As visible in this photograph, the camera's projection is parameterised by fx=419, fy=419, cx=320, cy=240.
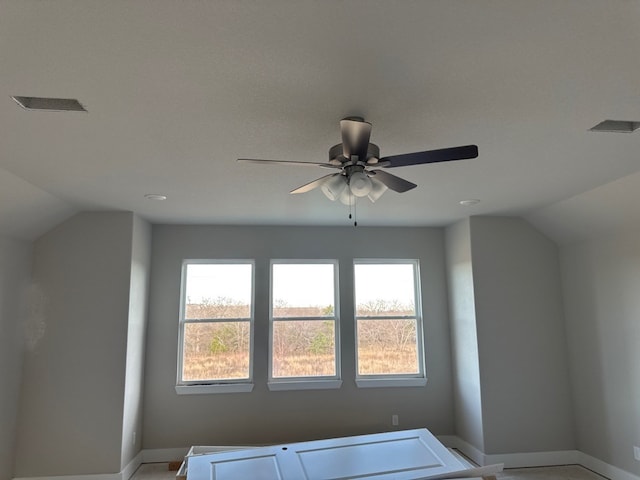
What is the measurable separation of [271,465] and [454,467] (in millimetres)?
1069

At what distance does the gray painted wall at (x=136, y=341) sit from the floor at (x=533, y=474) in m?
0.23

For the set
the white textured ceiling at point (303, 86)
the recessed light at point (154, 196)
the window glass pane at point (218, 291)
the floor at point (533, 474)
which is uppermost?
the recessed light at point (154, 196)

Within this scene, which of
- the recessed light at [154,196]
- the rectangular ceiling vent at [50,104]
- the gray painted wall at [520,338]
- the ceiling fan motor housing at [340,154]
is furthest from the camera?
the gray painted wall at [520,338]

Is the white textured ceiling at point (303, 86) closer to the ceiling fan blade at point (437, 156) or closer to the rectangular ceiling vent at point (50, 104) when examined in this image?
the rectangular ceiling vent at point (50, 104)

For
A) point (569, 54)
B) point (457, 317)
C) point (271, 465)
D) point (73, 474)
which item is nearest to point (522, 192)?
point (457, 317)

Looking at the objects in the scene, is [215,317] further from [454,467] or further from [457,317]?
[454,467]

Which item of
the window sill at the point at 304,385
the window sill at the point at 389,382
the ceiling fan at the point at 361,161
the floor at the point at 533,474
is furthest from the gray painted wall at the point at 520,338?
the ceiling fan at the point at 361,161

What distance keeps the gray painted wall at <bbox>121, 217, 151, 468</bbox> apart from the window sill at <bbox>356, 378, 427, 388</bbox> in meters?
2.47

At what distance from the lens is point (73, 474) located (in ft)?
12.9

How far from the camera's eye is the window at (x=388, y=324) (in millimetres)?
5117

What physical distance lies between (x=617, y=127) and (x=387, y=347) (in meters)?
3.52

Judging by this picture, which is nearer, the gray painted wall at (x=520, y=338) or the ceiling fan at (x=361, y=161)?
the ceiling fan at (x=361, y=161)

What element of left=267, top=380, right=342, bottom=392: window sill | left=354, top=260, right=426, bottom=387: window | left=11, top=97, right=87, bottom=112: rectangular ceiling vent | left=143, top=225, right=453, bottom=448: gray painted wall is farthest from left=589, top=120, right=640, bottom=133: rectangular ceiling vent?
left=267, top=380, right=342, bottom=392: window sill

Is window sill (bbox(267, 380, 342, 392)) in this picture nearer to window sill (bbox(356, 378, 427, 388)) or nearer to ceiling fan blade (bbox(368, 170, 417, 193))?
window sill (bbox(356, 378, 427, 388))
